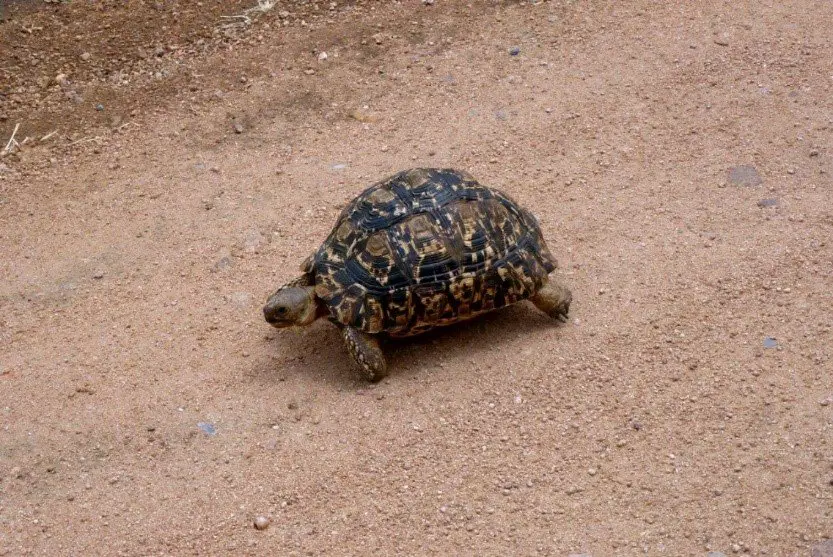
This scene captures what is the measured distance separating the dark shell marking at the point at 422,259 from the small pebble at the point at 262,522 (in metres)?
1.35

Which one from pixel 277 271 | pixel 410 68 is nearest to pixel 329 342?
pixel 277 271

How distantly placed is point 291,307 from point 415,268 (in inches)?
32.6

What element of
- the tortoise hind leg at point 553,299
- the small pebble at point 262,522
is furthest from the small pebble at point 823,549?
the small pebble at point 262,522

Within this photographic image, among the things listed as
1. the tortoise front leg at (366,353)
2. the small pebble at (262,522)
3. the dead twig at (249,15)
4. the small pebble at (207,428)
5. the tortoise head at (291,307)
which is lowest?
the small pebble at (262,522)

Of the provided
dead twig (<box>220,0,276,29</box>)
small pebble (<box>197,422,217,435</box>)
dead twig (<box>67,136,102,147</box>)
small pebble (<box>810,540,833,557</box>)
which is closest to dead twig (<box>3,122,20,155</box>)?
dead twig (<box>67,136,102,147</box>)

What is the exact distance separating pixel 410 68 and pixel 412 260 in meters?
3.50

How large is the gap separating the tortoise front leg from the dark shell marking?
0.20ft

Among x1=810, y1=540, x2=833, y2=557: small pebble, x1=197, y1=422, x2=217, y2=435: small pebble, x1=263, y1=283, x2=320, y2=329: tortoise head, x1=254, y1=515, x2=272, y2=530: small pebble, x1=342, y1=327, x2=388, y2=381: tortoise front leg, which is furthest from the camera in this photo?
x1=263, y1=283, x2=320, y2=329: tortoise head

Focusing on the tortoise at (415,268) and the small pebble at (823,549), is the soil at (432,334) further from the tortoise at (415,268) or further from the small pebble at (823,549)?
the tortoise at (415,268)

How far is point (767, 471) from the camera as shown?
5.58 meters

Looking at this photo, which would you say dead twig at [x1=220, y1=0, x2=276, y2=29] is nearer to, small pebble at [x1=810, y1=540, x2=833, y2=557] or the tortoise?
the tortoise

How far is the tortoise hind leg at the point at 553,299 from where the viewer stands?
661cm

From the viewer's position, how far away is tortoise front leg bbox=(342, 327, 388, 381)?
633 centimetres

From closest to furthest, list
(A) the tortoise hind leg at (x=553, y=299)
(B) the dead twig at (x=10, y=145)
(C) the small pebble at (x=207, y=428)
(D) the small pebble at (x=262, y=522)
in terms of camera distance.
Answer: (D) the small pebble at (x=262, y=522), (C) the small pebble at (x=207, y=428), (A) the tortoise hind leg at (x=553, y=299), (B) the dead twig at (x=10, y=145)
